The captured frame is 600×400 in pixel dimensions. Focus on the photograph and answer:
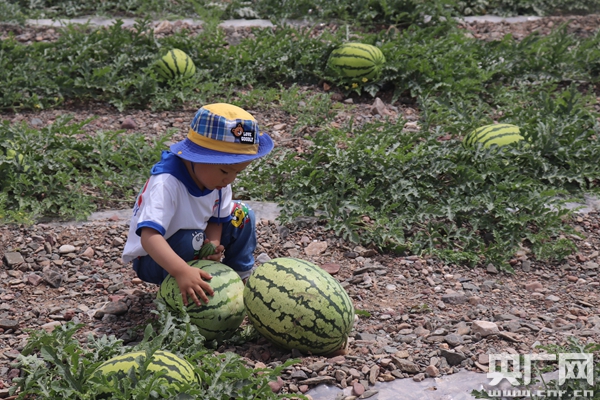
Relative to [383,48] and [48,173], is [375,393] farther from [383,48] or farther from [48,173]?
[383,48]

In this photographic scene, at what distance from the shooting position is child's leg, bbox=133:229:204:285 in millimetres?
4004

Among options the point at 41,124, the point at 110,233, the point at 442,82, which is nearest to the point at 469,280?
the point at 110,233

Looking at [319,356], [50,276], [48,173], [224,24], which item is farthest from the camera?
[224,24]

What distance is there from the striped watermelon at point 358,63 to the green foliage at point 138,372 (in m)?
4.17

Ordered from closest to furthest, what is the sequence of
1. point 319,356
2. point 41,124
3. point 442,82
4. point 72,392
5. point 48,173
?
1. point 72,392
2. point 319,356
3. point 48,173
4. point 41,124
5. point 442,82

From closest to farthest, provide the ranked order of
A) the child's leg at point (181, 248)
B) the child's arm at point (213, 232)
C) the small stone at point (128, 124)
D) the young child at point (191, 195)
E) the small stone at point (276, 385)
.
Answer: the small stone at point (276, 385) → the young child at point (191, 195) → the child's leg at point (181, 248) → the child's arm at point (213, 232) → the small stone at point (128, 124)

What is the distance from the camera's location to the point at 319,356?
144 inches

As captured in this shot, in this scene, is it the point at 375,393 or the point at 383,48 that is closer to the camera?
the point at 375,393

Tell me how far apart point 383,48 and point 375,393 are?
186 inches

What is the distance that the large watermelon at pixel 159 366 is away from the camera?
120 inches

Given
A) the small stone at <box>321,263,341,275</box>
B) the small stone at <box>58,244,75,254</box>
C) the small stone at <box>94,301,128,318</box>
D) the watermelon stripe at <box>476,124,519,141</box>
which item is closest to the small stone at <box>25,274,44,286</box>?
the small stone at <box>58,244,75,254</box>

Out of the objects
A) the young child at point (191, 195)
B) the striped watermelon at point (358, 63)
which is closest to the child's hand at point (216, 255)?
the young child at point (191, 195)

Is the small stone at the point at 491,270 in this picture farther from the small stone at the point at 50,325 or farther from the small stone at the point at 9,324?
the small stone at the point at 9,324

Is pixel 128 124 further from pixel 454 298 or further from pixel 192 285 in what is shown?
pixel 454 298
